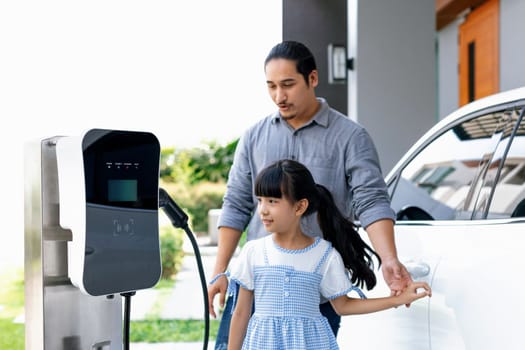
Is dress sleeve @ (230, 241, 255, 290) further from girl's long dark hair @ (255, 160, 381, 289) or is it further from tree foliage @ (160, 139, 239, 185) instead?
tree foliage @ (160, 139, 239, 185)

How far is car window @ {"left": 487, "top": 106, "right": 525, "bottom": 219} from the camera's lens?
99.3 inches

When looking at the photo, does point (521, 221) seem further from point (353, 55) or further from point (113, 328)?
point (353, 55)

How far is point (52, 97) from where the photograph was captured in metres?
13.6

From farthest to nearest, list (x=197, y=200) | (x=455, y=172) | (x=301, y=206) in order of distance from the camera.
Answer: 1. (x=197, y=200)
2. (x=455, y=172)
3. (x=301, y=206)

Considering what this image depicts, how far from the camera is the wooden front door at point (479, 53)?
29.3 ft

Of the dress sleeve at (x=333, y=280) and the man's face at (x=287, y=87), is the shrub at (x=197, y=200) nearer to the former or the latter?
the man's face at (x=287, y=87)

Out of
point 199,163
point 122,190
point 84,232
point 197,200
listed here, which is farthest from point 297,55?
point 199,163

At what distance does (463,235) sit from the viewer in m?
2.61

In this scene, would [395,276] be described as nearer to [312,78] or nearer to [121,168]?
[312,78]

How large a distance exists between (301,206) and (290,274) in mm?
200

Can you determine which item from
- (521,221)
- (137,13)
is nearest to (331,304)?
(521,221)

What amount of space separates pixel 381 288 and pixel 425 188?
0.42m

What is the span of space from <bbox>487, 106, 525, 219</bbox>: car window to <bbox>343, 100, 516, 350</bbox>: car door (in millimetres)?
59

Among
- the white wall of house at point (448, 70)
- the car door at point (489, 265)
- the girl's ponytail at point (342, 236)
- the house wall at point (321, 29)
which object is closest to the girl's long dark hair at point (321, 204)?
the girl's ponytail at point (342, 236)
